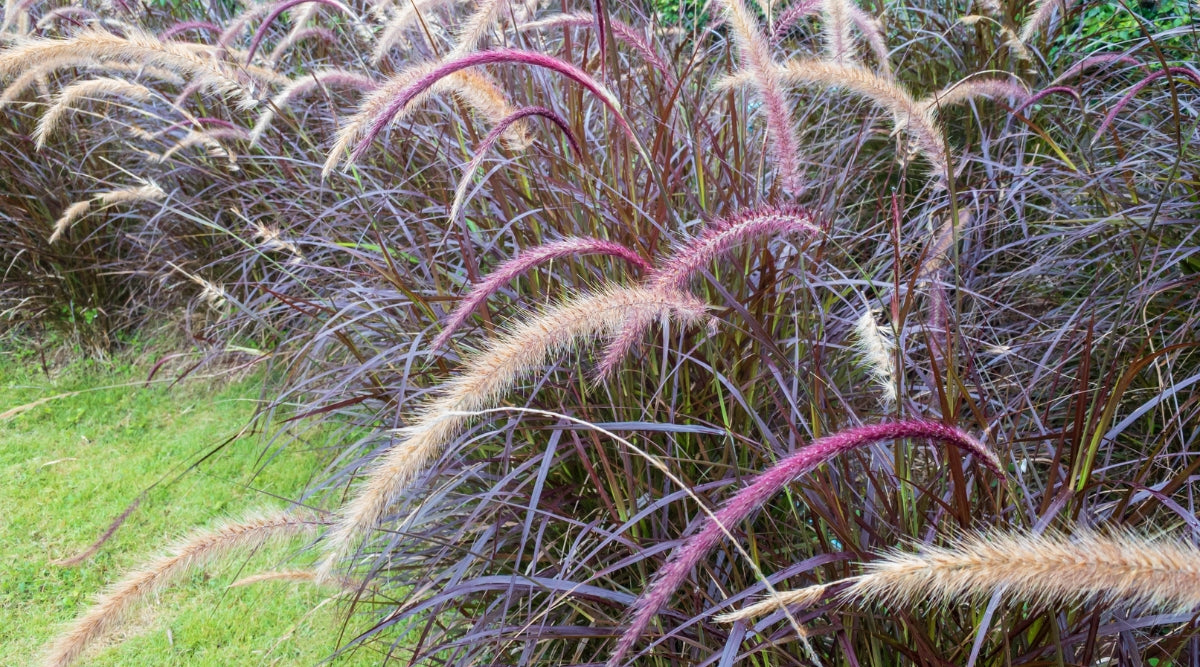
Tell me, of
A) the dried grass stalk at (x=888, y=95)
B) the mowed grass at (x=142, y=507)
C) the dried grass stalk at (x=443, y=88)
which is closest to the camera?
the dried grass stalk at (x=443, y=88)

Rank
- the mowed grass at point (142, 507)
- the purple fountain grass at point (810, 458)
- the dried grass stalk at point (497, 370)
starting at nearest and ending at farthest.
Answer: the purple fountain grass at point (810, 458)
the dried grass stalk at point (497, 370)
the mowed grass at point (142, 507)

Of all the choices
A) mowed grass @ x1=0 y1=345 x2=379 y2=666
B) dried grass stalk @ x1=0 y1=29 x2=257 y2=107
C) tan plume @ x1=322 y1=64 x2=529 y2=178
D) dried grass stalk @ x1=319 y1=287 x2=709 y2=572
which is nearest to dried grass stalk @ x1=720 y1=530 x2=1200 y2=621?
dried grass stalk @ x1=319 y1=287 x2=709 y2=572

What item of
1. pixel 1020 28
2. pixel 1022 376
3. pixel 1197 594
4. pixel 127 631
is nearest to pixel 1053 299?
pixel 1022 376

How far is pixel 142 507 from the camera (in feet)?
11.4

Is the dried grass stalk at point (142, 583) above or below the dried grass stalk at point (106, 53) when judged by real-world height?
below

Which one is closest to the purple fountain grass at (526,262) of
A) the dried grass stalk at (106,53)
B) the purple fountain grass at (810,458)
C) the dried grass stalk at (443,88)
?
the dried grass stalk at (443,88)

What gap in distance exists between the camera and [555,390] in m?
2.04

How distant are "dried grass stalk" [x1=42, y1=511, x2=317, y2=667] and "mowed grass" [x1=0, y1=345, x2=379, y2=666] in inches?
15.6

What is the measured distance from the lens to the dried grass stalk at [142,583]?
1.57 m

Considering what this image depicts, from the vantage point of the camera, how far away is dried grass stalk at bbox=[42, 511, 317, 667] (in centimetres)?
157

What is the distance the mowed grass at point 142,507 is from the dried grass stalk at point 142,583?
0.40 metres

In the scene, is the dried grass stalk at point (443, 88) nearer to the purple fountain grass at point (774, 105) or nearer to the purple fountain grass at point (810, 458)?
the purple fountain grass at point (774, 105)

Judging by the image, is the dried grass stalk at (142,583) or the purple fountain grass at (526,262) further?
the dried grass stalk at (142,583)

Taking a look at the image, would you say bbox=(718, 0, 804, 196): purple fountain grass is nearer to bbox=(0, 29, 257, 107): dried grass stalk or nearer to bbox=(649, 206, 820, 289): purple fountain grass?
bbox=(649, 206, 820, 289): purple fountain grass
